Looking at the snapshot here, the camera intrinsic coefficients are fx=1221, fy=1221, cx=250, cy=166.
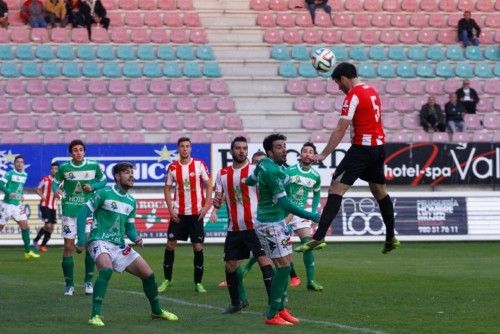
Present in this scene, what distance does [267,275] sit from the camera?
14.3 metres

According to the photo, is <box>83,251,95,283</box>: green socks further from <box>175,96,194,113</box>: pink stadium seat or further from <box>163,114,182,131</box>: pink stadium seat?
<box>175,96,194,113</box>: pink stadium seat

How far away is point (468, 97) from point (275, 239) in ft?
71.2

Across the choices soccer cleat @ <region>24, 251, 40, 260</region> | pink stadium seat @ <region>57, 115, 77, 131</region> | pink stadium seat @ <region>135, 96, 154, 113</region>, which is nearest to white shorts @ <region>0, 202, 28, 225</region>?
soccer cleat @ <region>24, 251, 40, 260</region>

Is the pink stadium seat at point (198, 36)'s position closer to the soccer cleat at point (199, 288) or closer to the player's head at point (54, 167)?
the player's head at point (54, 167)

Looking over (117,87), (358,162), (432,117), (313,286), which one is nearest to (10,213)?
(117,87)

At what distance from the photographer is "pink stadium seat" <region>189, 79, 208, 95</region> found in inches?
1335

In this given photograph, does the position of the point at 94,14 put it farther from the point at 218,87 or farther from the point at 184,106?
the point at 218,87

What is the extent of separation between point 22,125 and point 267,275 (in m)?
18.7

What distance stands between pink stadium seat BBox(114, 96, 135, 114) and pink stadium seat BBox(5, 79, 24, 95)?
8.43 feet

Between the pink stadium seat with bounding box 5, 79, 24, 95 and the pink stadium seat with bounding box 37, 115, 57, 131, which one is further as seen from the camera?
the pink stadium seat with bounding box 5, 79, 24, 95

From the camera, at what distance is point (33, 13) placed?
3428 cm

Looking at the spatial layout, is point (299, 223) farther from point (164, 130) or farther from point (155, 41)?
point (155, 41)

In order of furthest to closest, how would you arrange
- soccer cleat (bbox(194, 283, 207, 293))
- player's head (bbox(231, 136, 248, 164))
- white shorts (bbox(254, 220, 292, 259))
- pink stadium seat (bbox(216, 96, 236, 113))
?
pink stadium seat (bbox(216, 96, 236, 113)), soccer cleat (bbox(194, 283, 207, 293)), player's head (bbox(231, 136, 248, 164)), white shorts (bbox(254, 220, 292, 259))

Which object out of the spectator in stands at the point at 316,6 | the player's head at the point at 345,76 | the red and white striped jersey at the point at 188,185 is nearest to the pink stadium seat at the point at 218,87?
the spectator in stands at the point at 316,6
